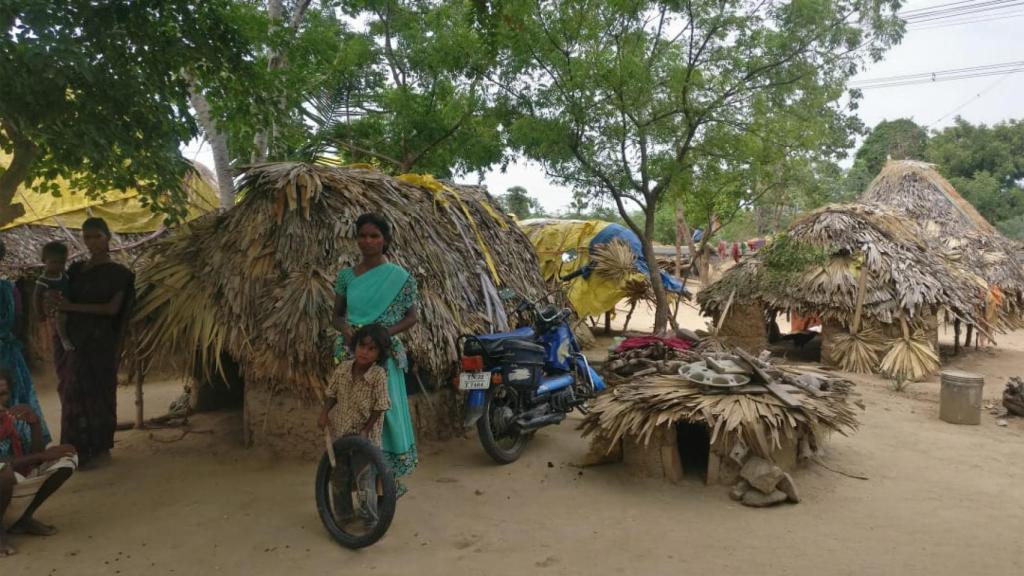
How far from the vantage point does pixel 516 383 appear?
16.4 feet

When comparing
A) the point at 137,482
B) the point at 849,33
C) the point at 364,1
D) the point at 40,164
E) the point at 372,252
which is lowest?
the point at 137,482

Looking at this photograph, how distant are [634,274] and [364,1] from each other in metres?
6.16

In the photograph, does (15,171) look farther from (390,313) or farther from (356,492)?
(356,492)

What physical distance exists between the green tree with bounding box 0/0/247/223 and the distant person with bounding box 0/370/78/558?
1286 millimetres

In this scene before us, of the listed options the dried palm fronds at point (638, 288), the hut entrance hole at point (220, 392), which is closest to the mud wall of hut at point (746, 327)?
the dried palm fronds at point (638, 288)

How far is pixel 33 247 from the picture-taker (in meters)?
8.68

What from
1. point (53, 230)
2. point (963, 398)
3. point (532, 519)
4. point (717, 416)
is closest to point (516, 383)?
point (532, 519)

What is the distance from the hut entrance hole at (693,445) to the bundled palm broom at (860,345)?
5.59 metres

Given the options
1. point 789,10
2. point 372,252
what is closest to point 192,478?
point 372,252

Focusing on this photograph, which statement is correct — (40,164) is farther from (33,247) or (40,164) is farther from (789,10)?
(789,10)

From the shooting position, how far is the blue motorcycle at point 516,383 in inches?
187

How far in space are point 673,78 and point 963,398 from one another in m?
4.54

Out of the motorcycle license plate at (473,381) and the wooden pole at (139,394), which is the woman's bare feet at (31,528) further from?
the motorcycle license plate at (473,381)

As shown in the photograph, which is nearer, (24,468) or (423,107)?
(24,468)
